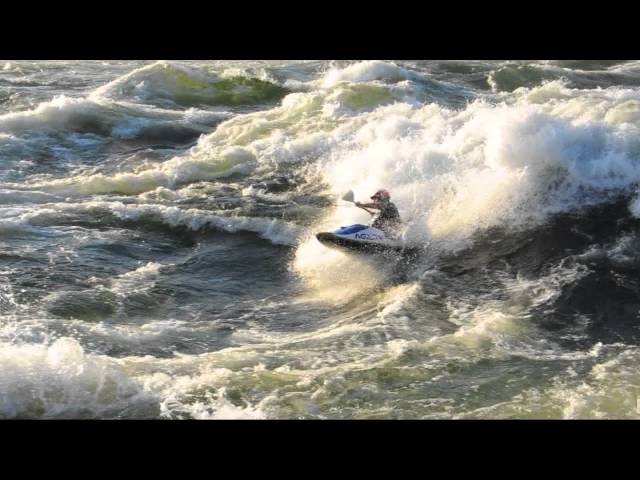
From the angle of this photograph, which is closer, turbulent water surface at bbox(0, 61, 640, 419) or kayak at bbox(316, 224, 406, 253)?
turbulent water surface at bbox(0, 61, 640, 419)

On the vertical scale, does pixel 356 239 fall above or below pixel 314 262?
above

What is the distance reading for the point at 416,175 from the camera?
1544 cm

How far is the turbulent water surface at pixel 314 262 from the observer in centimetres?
837

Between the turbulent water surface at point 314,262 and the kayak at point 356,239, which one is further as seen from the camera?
the kayak at point 356,239

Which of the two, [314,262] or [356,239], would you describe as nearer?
[356,239]

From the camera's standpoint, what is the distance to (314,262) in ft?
41.8

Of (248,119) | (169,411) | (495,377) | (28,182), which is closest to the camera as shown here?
(169,411)

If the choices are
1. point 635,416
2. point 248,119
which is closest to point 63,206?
point 248,119

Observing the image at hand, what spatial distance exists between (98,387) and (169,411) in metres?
0.75

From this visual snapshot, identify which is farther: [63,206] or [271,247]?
[63,206]

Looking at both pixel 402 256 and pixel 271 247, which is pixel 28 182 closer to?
pixel 271 247

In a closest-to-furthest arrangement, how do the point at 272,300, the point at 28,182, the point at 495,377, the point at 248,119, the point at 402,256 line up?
the point at 495,377, the point at 272,300, the point at 402,256, the point at 28,182, the point at 248,119

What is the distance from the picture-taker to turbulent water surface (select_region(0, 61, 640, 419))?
8.37m

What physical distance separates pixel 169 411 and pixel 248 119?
46.8 feet
